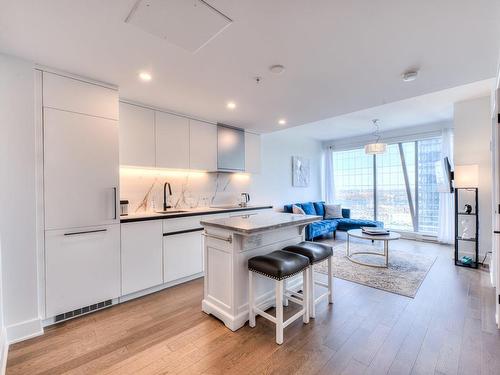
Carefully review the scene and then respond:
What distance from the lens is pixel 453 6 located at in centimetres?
153

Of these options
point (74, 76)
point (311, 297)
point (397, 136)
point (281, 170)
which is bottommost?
point (311, 297)

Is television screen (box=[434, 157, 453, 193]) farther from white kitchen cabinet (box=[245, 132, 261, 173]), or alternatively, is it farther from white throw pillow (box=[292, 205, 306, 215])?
white kitchen cabinet (box=[245, 132, 261, 173])

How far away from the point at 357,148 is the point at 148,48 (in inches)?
243

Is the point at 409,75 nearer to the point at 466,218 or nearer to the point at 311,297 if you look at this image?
the point at 311,297

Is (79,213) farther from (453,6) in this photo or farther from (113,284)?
(453,6)

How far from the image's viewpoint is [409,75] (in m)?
2.39

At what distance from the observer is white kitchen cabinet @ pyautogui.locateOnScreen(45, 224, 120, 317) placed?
→ 2262mm

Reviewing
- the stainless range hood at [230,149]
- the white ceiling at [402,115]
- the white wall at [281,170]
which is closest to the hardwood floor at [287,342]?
the stainless range hood at [230,149]

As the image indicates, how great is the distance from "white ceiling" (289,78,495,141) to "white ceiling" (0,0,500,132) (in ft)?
4.47

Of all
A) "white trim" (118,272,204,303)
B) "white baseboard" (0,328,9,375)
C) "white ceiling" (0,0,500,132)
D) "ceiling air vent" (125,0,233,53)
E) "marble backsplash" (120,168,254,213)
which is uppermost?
"white ceiling" (0,0,500,132)

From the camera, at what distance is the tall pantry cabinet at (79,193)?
2.26m

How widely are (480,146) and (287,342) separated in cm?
455

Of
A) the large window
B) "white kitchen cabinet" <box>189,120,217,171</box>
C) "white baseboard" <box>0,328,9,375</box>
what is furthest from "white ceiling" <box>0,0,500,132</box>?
the large window

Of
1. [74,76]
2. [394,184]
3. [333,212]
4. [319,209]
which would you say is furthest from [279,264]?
[394,184]
